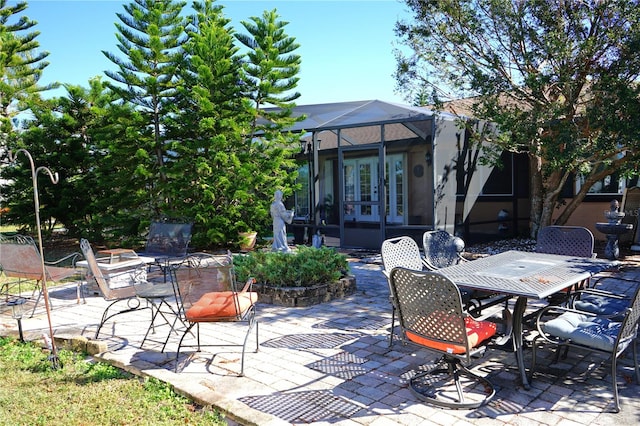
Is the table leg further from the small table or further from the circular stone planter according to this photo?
the circular stone planter

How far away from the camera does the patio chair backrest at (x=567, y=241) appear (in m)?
5.15

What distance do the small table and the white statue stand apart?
326cm

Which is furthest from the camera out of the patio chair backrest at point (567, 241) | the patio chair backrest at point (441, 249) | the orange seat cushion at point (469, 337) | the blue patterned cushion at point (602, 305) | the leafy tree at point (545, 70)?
the leafy tree at point (545, 70)

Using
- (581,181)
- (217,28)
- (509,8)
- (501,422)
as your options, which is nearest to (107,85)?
(217,28)

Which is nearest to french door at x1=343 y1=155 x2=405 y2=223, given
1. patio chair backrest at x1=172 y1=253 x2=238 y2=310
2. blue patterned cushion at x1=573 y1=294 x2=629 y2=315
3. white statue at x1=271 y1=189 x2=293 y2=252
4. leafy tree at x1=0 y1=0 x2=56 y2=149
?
white statue at x1=271 y1=189 x2=293 y2=252

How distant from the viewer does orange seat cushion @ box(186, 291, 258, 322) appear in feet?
12.0

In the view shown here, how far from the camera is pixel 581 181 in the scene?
1114 cm

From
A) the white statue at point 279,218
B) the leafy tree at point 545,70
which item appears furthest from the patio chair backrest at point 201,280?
the leafy tree at point 545,70

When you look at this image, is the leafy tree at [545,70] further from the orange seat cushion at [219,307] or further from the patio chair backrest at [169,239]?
the orange seat cushion at [219,307]

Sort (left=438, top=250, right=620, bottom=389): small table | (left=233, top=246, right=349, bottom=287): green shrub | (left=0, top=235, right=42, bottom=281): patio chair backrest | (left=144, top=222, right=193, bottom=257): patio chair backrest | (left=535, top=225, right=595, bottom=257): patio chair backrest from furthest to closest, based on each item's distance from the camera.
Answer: (left=144, top=222, right=193, bottom=257): patio chair backrest < (left=233, top=246, right=349, bottom=287): green shrub < (left=0, top=235, right=42, bottom=281): patio chair backrest < (left=535, top=225, right=595, bottom=257): patio chair backrest < (left=438, top=250, right=620, bottom=389): small table

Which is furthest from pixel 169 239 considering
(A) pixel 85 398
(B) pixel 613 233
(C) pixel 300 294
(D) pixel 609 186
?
(D) pixel 609 186

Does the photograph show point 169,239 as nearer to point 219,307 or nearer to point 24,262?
point 24,262

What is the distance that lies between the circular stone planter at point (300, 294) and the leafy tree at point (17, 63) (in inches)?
439

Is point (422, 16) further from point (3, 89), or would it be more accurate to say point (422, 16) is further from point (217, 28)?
point (3, 89)
